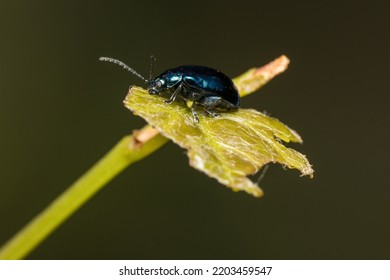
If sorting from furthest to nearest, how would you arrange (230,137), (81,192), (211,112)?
(211,112) < (81,192) < (230,137)

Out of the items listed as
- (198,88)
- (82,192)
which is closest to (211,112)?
(198,88)

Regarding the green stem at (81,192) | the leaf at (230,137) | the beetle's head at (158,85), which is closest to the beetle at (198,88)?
the beetle's head at (158,85)

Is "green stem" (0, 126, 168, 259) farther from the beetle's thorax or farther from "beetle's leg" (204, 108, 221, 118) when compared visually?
the beetle's thorax

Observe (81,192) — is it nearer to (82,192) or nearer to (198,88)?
(82,192)

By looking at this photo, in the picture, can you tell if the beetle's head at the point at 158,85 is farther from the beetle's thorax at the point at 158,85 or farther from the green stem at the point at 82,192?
the green stem at the point at 82,192

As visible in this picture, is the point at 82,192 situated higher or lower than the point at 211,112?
lower

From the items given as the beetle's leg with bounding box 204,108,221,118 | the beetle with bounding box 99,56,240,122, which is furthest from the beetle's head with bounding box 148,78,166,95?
the beetle's leg with bounding box 204,108,221,118

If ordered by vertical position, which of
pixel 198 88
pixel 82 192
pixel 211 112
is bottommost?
pixel 82 192
